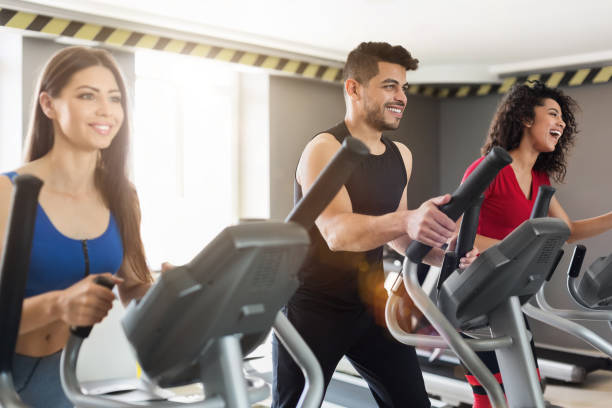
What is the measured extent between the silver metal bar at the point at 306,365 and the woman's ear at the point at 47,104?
673mm

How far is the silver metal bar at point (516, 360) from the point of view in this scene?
150cm

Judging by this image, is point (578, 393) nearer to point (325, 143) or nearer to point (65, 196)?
point (325, 143)

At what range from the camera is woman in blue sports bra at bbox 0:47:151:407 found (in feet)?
4.33

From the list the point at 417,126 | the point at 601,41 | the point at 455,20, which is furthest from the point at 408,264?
the point at 417,126

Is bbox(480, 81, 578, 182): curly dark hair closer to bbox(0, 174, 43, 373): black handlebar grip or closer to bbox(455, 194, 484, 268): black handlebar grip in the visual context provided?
bbox(455, 194, 484, 268): black handlebar grip

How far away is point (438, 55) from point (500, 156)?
453cm

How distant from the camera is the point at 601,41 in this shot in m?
4.93

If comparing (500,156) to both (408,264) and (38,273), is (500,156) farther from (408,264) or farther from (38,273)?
(38,273)

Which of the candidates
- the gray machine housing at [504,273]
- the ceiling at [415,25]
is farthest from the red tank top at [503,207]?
the ceiling at [415,25]

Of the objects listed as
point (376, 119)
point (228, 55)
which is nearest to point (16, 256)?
point (376, 119)

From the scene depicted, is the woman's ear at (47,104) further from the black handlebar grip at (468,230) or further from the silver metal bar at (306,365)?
the black handlebar grip at (468,230)

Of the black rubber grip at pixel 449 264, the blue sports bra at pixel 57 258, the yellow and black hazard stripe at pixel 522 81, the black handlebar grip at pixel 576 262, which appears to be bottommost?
the black handlebar grip at pixel 576 262

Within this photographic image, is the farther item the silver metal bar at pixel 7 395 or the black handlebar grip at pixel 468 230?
the black handlebar grip at pixel 468 230

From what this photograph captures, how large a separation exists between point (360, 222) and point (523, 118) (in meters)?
1.26
